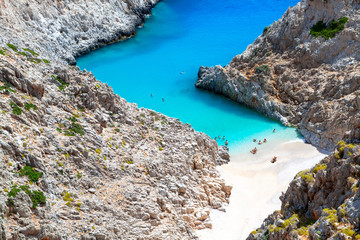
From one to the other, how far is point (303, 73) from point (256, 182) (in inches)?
766

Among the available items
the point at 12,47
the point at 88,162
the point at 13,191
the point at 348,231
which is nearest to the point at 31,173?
the point at 13,191

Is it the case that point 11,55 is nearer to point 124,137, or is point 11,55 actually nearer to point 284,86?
point 124,137

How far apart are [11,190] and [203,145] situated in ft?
75.0

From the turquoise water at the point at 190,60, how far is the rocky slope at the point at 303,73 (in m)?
2.17

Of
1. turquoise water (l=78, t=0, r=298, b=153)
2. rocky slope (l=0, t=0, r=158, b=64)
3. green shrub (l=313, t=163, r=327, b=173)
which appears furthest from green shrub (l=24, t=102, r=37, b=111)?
rocky slope (l=0, t=0, r=158, b=64)

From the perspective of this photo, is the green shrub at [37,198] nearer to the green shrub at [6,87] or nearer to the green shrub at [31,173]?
the green shrub at [31,173]

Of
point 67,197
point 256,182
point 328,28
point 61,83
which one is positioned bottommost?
point 67,197

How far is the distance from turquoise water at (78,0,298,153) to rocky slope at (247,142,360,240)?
24532mm

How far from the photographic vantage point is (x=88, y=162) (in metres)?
30.5

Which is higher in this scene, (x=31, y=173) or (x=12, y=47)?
(x=12, y=47)

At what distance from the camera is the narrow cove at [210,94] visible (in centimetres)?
4063

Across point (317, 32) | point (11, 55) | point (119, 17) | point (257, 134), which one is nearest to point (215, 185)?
point (257, 134)

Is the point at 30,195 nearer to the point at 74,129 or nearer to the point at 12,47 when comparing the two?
the point at 74,129

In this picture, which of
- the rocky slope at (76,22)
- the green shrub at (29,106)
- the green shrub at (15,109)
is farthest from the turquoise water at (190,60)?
the green shrub at (15,109)
